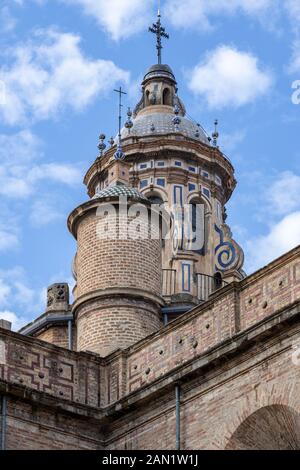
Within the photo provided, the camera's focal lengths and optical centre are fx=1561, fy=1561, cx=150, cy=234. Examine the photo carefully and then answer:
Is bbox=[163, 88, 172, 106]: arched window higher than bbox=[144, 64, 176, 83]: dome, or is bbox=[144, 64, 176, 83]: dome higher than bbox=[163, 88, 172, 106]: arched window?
bbox=[144, 64, 176, 83]: dome

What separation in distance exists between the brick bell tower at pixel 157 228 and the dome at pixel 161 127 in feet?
0.10

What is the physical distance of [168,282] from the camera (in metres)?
44.2

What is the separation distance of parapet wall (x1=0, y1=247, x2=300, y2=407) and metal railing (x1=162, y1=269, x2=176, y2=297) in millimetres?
10116

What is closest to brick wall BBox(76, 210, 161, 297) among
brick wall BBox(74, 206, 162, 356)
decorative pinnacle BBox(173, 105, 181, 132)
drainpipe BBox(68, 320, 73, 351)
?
brick wall BBox(74, 206, 162, 356)

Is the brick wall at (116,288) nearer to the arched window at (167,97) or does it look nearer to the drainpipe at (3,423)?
the drainpipe at (3,423)

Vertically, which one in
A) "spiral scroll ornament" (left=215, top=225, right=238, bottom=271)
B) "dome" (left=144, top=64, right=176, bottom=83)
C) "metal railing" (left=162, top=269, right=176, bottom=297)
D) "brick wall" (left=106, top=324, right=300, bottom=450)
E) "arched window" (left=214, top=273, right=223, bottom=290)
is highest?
"dome" (left=144, top=64, right=176, bottom=83)

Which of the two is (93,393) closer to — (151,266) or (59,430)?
(59,430)

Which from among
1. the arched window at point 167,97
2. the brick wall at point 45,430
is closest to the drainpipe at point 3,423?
the brick wall at point 45,430

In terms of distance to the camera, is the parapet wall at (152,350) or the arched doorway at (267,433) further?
the parapet wall at (152,350)

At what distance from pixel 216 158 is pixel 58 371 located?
51.3 feet

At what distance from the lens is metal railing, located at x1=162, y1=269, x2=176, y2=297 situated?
1734 inches

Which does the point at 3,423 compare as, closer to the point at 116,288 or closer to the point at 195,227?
the point at 116,288

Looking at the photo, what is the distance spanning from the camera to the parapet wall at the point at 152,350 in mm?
30125

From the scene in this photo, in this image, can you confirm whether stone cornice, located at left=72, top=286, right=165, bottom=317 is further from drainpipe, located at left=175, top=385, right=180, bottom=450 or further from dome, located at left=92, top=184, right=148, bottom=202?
drainpipe, located at left=175, top=385, right=180, bottom=450
